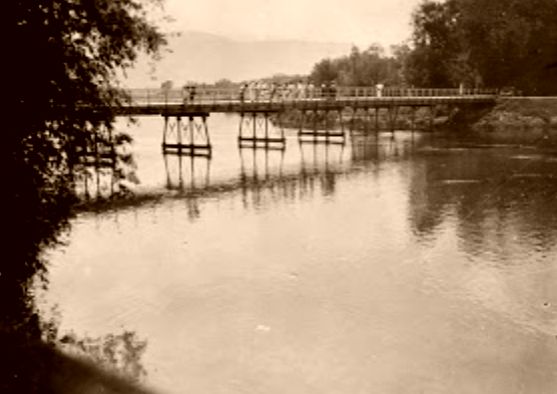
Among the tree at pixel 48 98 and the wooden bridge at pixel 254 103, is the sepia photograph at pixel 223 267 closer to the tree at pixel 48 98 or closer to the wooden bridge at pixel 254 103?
the tree at pixel 48 98

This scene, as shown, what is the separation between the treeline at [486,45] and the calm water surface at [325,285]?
4228cm

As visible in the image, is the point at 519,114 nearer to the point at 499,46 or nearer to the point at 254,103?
the point at 499,46

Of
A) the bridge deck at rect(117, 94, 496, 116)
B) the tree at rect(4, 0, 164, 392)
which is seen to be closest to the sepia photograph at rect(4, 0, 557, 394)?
the tree at rect(4, 0, 164, 392)

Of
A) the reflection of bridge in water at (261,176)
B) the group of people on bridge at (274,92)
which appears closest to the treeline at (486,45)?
the group of people on bridge at (274,92)

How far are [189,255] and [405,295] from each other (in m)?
6.92

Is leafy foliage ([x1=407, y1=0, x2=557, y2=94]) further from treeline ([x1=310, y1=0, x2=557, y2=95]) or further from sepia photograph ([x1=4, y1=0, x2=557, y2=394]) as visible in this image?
sepia photograph ([x1=4, y1=0, x2=557, y2=394])

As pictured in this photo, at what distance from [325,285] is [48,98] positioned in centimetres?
816

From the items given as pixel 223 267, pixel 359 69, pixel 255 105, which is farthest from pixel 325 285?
pixel 359 69

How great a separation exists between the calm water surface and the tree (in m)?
2.62

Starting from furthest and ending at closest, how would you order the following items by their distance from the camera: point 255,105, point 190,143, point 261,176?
point 190,143 < point 255,105 < point 261,176

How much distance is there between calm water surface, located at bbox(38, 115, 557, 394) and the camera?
11883 mm

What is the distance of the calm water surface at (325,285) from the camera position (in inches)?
468

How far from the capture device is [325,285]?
16.5m

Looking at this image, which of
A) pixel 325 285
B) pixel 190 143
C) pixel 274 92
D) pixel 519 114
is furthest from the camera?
pixel 519 114
